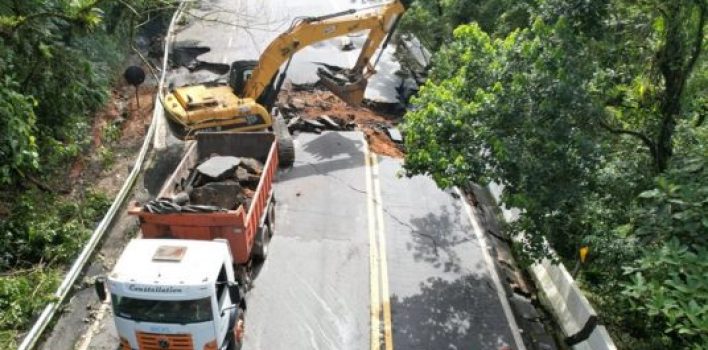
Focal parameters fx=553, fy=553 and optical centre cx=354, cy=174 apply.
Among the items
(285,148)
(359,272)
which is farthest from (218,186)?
(285,148)

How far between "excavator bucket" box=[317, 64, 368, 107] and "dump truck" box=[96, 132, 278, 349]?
6.42m

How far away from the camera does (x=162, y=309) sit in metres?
8.34

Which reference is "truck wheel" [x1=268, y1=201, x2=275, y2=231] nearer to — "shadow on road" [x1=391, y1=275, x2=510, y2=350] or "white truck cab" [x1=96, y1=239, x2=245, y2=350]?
"shadow on road" [x1=391, y1=275, x2=510, y2=350]

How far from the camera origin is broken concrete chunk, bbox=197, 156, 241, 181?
1252 cm

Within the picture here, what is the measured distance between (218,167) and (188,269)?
4.63 metres

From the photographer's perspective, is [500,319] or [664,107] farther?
[500,319]

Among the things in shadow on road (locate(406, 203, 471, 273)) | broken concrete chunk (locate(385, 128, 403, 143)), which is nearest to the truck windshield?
shadow on road (locate(406, 203, 471, 273))

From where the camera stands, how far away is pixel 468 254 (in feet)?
43.1

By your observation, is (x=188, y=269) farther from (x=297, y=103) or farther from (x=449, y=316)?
(x=297, y=103)

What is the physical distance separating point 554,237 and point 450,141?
108 inches

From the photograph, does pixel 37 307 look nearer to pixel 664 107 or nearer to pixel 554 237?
pixel 554 237

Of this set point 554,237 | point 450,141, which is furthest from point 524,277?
point 450,141

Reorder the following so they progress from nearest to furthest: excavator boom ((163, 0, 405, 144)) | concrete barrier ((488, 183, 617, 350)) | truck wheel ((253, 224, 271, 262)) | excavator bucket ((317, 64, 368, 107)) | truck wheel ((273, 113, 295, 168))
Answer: concrete barrier ((488, 183, 617, 350)), truck wheel ((253, 224, 271, 262)), excavator boom ((163, 0, 405, 144)), truck wheel ((273, 113, 295, 168)), excavator bucket ((317, 64, 368, 107))

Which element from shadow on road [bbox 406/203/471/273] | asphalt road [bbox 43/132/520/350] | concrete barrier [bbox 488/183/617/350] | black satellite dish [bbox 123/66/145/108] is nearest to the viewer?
concrete barrier [bbox 488/183/617/350]
